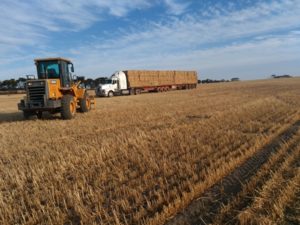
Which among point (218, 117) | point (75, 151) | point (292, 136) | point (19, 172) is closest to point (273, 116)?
point (218, 117)

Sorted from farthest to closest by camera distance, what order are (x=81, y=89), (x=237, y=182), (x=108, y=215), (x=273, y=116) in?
(x=81, y=89) → (x=273, y=116) → (x=237, y=182) → (x=108, y=215)

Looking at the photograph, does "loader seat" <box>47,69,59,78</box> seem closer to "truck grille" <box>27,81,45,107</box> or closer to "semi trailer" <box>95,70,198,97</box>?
"truck grille" <box>27,81,45,107</box>

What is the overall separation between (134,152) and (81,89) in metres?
9.98

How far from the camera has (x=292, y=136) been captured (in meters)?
7.59

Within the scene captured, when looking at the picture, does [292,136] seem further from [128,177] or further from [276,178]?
[128,177]

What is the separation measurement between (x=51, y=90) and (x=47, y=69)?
4.21ft

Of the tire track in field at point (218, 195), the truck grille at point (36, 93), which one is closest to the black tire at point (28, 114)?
the truck grille at point (36, 93)

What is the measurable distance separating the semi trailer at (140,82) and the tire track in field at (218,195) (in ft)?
99.1

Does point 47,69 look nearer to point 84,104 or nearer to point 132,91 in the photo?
point 84,104

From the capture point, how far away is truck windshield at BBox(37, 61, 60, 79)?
1355cm

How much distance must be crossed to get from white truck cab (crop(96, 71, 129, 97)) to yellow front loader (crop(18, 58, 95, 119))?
19654 mm

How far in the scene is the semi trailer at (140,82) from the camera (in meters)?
35.5

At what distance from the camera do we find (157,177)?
207 inches

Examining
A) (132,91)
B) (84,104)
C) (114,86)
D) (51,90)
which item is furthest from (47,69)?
(132,91)
